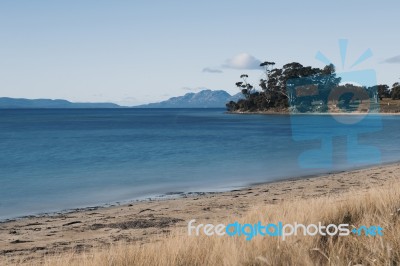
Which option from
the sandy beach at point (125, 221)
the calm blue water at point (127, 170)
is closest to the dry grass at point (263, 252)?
the sandy beach at point (125, 221)

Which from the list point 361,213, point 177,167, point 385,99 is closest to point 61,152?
point 177,167

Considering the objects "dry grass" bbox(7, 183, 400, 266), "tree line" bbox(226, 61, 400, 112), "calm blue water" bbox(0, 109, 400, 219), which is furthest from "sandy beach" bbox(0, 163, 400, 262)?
"tree line" bbox(226, 61, 400, 112)

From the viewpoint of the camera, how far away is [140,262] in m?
6.14

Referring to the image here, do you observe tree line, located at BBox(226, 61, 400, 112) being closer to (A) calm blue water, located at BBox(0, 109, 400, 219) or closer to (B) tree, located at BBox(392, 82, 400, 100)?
(B) tree, located at BBox(392, 82, 400, 100)

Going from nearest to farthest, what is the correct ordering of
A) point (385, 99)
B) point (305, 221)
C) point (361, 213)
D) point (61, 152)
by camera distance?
1. point (305, 221)
2. point (361, 213)
3. point (61, 152)
4. point (385, 99)

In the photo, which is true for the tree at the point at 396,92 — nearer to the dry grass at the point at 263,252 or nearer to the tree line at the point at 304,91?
the tree line at the point at 304,91

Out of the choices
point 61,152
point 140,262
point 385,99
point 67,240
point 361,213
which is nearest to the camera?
point 140,262

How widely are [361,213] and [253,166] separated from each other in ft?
83.1

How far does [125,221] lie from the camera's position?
14.4 m

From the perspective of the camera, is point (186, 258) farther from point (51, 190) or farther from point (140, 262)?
point (51, 190)

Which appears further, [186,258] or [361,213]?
[361,213]

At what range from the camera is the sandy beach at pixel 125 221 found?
11516 mm

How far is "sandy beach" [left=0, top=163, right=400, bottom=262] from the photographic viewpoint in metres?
11.5

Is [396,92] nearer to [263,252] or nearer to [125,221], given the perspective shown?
[125,221]
